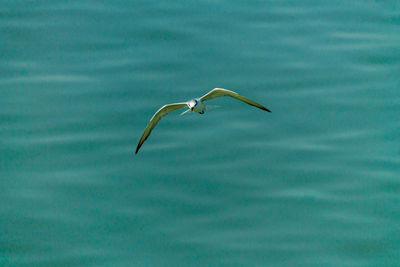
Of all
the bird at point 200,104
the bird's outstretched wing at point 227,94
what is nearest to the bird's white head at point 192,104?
the bird at point 200,104

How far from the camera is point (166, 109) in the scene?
103ft

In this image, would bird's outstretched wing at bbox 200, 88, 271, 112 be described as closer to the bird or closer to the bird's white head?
the bird

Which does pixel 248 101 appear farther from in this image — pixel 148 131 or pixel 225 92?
pixel 148 131

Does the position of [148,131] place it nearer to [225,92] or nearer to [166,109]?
[166,109]

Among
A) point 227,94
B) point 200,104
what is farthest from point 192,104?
point 227,94

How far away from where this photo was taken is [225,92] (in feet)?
100

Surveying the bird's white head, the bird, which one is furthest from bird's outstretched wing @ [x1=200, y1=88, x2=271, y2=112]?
the bird's white head

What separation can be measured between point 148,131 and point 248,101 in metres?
3.53

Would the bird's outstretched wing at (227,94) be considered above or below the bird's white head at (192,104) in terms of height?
above

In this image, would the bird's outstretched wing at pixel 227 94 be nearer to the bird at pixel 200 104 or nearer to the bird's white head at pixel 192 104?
the bird at pixel 200 104

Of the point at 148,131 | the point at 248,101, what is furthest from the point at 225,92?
the point at 148,131

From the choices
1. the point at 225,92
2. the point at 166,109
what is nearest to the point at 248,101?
the point at 225,92

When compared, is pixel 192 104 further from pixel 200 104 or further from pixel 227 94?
pixel 227 94

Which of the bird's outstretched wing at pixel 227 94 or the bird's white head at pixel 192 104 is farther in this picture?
the bird's outstretched wing at pixel 227 94
